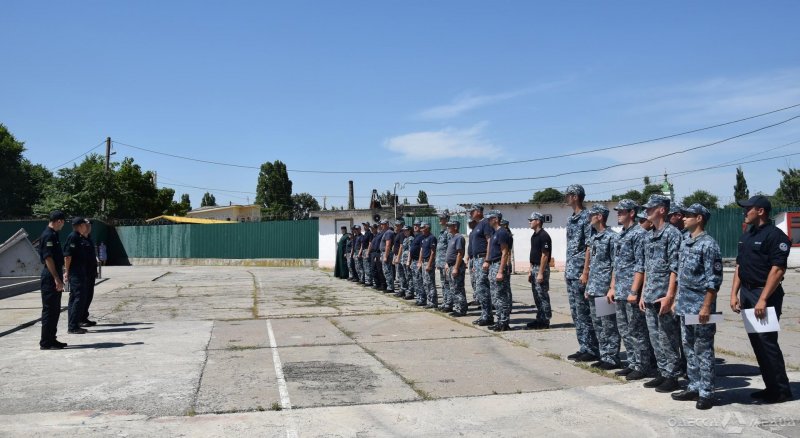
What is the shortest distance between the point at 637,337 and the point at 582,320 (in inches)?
44.1

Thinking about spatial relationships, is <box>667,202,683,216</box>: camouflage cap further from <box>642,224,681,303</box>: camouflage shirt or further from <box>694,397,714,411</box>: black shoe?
<box>694,397,714,411</box>: black shoe

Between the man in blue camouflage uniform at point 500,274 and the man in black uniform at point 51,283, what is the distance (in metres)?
5.90

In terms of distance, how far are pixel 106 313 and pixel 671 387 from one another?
411 inches

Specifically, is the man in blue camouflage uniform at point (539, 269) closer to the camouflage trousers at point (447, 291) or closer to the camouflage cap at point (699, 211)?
the camouflage trousers at point (447, 291)

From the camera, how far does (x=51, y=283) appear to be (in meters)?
8.88

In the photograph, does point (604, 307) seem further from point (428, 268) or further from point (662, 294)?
point (428, 268)

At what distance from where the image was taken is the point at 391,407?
18.7 ft

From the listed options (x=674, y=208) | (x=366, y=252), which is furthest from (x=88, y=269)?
(x=366, y=252)

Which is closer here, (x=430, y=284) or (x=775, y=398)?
(x=775, y=398)

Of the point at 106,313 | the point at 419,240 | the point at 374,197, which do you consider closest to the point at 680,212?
the point at 419,240

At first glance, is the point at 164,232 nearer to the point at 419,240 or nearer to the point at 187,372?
the point at 419,240

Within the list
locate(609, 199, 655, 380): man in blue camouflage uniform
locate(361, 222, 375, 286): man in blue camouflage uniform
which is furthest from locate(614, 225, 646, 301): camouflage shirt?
locate(361, 222, 375, 286): man in blue camouflage uniform

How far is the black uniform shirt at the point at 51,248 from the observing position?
29.8 feet

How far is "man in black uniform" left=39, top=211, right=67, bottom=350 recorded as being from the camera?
337 inches
